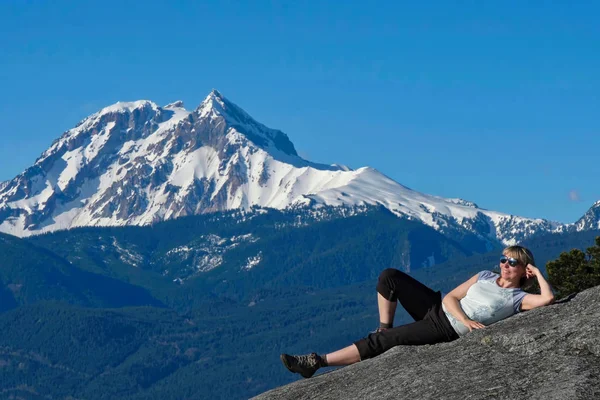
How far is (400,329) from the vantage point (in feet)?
77.5

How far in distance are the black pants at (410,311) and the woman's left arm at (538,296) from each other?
153 cm

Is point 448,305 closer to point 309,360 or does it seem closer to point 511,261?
point 511,261

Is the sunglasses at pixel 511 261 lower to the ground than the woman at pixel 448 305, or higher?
higher

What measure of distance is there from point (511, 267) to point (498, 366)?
3.40 metres

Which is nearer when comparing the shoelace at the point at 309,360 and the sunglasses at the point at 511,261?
the sunglasses at the point at 511,261

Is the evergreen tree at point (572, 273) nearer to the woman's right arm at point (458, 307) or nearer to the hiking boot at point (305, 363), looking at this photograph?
the hiking boot at point (305, 363)

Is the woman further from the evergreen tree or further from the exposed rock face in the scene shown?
the evergreen tree

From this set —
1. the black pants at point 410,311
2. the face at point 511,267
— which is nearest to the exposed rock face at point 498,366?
the black pants at point 410,311

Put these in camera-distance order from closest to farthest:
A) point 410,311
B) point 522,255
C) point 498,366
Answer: point 498,366
point 522,255
point 410,311

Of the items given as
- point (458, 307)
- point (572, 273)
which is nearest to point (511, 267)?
point (458, 307)

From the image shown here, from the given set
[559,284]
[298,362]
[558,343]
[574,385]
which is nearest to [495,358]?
[558,343]

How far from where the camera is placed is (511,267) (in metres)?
22.8

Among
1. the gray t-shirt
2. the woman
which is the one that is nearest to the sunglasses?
the woman

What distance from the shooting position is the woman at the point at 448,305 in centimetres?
2297
